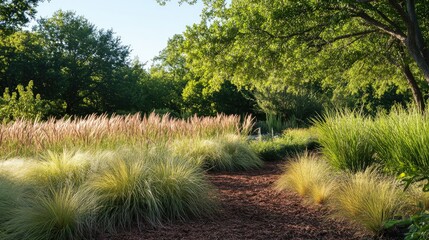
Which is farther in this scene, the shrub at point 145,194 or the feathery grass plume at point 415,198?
the feathery grass plume at point 415,198

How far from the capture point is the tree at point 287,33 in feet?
30.6

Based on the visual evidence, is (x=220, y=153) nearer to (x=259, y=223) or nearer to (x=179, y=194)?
(x=179, y=194)

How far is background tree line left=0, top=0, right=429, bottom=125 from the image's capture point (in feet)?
31.9

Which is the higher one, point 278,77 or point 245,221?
point 278,77

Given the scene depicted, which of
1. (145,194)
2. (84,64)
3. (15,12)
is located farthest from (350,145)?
(84,64)

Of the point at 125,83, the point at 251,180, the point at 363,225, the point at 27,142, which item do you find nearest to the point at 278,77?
the point at 251,180

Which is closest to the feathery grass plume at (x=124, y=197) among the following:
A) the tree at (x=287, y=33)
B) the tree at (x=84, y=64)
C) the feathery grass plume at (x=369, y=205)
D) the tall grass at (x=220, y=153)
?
the feathery grass plume at (x=369, y=205)

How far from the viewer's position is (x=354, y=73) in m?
15.7

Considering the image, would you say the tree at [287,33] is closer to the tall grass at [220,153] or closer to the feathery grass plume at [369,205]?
the tall grass at [220,153]

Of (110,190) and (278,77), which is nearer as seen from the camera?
(110,190)

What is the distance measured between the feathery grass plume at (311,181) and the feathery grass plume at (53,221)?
2.84 m

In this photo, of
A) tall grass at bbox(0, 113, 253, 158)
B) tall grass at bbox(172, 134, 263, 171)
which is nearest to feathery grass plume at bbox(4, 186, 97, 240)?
tall grass at bbox(0, 113, 253, 158)

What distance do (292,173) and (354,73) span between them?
423 inches

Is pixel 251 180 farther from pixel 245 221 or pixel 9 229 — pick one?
pixel 9 229
